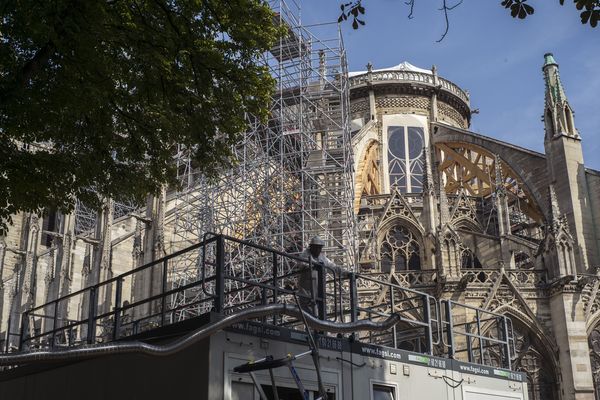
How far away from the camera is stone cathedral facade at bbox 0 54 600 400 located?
26.0m

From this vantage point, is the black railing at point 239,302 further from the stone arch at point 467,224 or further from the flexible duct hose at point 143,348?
the stone arch at point 467,224

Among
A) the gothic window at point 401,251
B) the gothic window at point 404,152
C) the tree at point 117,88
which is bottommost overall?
the tree at point 117,88

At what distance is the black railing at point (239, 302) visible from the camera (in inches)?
444

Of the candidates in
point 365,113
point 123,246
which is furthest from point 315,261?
point 365,113

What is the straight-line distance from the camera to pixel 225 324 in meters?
8.87

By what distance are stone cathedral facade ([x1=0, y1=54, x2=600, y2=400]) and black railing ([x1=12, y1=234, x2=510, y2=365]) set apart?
80cm

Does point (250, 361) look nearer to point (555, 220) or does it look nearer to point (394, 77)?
point (555, 220)

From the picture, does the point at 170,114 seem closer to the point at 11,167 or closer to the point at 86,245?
the point at 11,167

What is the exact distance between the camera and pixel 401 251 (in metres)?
31.9

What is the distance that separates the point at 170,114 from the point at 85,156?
1552 mm

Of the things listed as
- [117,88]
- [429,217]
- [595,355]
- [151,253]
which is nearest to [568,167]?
[429,217]

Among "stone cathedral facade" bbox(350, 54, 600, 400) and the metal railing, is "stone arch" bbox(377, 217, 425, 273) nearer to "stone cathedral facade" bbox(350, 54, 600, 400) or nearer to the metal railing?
"stone cathedral facade" bbox(350, 54, 600, 400)

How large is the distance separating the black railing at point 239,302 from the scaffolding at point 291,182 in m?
0.44

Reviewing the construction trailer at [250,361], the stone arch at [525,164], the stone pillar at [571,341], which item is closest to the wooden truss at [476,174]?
the stone arch at [525,164]
